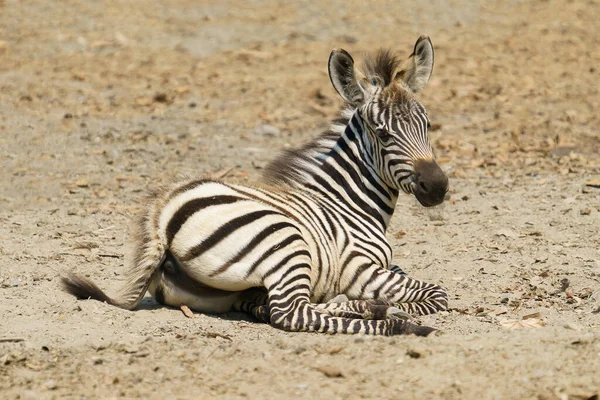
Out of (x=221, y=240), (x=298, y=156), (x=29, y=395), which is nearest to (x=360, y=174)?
(x=298, y=156)

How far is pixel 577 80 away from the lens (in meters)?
17.5

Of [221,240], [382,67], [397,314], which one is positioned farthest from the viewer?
[382,67]

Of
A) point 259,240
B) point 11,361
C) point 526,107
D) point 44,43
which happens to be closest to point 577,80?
point 526,107

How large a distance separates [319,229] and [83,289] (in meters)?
2.02

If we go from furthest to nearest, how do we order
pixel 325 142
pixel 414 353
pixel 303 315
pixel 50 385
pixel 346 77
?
pixel 325 142 → pixel 346 77 → pixel 303 315 → pixel 414 353 → pixel 50 385

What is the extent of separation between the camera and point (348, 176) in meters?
8.44

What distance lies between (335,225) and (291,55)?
11399 mm

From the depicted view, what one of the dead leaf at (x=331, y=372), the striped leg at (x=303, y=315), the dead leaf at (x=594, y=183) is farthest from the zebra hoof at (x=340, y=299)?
the dead leaf at (x=594, y=183)

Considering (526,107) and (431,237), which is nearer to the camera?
(431,237)

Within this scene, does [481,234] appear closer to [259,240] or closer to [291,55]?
[259,240]

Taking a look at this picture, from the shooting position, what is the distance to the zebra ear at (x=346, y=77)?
8.23m

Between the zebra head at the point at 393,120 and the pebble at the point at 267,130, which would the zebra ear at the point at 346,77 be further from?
the pebble at the point at 267,130

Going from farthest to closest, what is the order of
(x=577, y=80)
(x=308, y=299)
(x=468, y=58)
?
(x=468, y=58)
(x=577, y=80)
(x=308, y=299)

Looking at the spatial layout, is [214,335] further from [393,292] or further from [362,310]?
[393,292]
